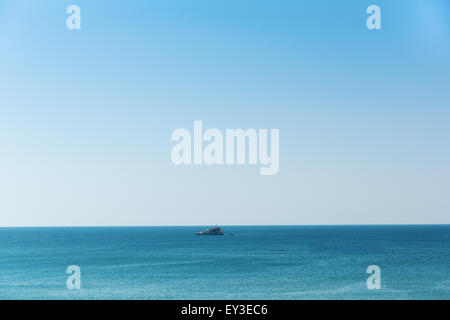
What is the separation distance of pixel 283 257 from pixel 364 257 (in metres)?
8.34

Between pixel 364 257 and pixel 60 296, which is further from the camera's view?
pixel 364 257

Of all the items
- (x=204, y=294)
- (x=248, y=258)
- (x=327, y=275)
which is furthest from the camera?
(x=248, y=258)

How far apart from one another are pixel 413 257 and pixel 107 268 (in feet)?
89.4

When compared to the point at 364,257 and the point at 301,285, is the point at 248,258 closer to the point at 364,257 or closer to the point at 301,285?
the point at 364,257

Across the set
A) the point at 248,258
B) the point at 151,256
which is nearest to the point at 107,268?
the point at 151,256

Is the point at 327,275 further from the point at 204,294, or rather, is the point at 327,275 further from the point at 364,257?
the point at 364,257

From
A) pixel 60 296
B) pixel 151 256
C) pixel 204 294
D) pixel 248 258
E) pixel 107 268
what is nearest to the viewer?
pixel 60 296
